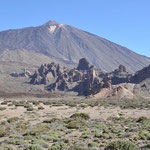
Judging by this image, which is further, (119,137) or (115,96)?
(115,96)

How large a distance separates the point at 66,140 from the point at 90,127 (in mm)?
6210

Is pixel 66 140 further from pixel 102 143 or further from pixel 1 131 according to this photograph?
pixel 1 131

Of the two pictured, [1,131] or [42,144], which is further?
[1,131]

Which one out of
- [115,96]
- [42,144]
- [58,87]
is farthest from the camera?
[58,87]

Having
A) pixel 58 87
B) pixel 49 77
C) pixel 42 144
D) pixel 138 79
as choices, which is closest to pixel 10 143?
pixel 42 144

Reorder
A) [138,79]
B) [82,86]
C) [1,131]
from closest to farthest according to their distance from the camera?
[1,131] → [138,79] → [82,86]

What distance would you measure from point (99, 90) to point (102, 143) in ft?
275

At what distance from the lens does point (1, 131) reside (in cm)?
1719

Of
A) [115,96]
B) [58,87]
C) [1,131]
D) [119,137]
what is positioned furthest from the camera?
[58,87]

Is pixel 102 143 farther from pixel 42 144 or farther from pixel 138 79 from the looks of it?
pixel 138 79

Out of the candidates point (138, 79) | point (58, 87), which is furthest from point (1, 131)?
point (58, 87)

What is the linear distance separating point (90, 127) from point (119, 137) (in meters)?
5.19

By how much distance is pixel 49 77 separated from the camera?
656 ft

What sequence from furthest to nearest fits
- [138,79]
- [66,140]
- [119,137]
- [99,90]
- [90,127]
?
1. [138,79]
2. [99,90]
3. [90,127]
4. [119,137]
5. [66,140]
